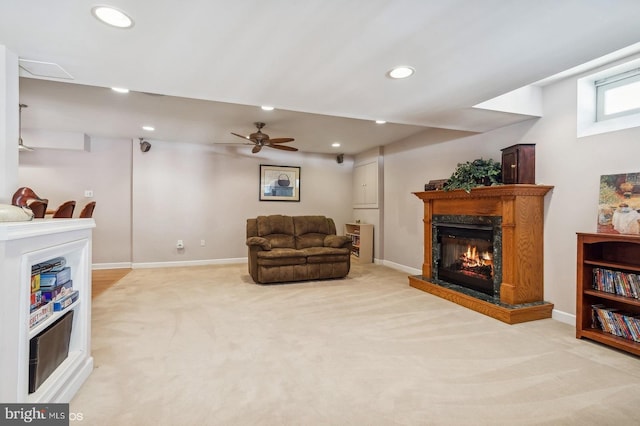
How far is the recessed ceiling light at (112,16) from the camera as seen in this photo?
156cm

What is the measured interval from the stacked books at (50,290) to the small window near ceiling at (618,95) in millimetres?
4630

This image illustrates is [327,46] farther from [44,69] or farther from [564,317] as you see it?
[564,317]

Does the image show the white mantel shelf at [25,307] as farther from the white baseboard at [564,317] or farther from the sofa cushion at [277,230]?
the white baseboard at [564,317]

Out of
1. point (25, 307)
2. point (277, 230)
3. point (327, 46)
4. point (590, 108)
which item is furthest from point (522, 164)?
point (25, 307)

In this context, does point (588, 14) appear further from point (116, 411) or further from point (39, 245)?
point (116, 411)

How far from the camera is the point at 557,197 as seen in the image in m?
3.21

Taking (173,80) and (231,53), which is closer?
(231,53)

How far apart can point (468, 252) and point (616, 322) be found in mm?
1561

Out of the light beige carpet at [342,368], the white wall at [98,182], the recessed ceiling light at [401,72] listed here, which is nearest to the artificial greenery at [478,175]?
the light beige carpet at [342,368]

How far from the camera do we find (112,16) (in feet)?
5.32

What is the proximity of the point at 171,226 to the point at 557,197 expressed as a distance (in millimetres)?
6100

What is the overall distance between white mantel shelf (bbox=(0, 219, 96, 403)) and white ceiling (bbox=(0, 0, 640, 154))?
1138mm

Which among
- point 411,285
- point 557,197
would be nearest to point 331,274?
point 411,285

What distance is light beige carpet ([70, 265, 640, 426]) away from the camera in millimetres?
1689
